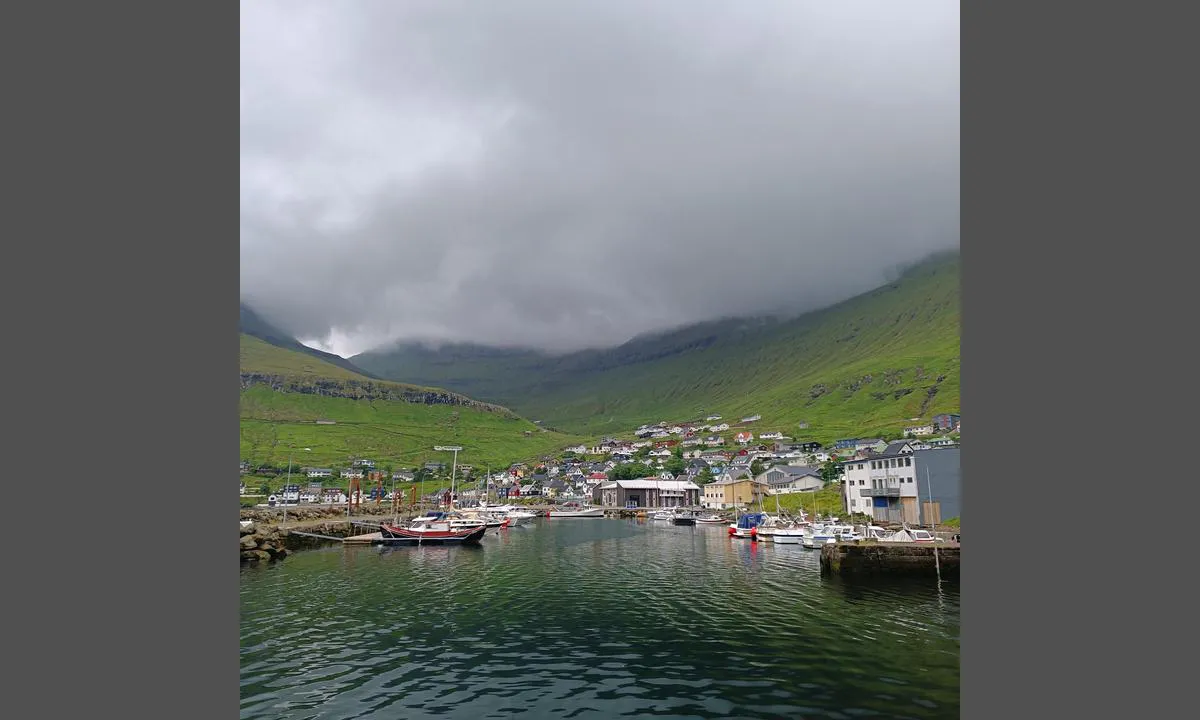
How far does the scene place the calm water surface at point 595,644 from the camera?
767 inches

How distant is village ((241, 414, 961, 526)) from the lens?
7788 centimetres

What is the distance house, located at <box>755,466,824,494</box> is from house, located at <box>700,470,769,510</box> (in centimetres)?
223

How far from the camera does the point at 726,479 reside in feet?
477

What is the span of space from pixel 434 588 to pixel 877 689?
3130 cm

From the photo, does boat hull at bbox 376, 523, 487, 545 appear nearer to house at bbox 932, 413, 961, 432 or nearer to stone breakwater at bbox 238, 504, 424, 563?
stone breakwater at bbox 238, 504, 424, 563

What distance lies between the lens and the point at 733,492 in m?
138

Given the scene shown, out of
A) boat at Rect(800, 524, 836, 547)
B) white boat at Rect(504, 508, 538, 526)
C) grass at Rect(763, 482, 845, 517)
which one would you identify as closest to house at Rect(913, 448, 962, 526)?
boat at Rect(800, 524, 836, 547)

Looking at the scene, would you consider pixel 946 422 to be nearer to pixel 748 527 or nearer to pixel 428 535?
pixel 748 527

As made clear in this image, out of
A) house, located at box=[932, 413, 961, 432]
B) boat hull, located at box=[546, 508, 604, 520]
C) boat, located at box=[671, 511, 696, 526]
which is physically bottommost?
boat hull, located at box=[546, 508, 604, 520]

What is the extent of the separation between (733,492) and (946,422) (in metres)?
75.0

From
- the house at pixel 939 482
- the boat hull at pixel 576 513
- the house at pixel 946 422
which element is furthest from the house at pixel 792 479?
the house at pixel 946 422

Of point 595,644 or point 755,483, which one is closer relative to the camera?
point 595,644

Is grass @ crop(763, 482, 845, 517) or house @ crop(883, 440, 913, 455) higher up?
house @ crop(883, 440, 913, 455)

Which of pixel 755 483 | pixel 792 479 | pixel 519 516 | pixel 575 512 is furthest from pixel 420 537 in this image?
pixel 792 479
